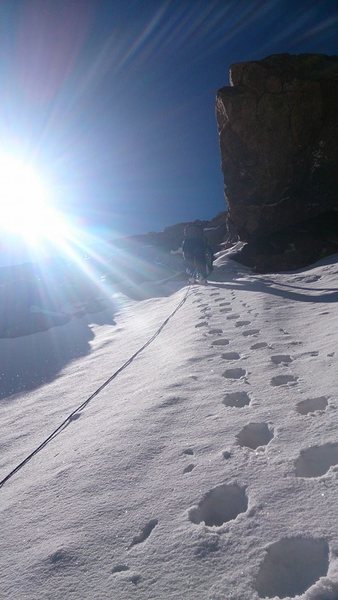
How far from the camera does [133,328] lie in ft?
30.9

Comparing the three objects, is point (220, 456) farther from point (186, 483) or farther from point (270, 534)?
point (270, 534)

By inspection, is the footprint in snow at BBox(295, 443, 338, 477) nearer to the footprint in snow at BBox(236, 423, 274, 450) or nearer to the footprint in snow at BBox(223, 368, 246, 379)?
the footprint in snow at BBox(236, 423, 274, 450)

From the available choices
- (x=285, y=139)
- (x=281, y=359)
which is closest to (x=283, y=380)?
(x=281, y=359)

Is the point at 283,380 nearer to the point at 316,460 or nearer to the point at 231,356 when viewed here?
the point at 231,356

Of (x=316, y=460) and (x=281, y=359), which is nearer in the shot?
(x=316, y=460)

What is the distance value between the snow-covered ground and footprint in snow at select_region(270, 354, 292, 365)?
0.01 meters

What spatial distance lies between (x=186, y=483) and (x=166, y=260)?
24415 mm

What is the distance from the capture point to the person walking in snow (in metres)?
15.2

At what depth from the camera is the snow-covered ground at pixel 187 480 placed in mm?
1770

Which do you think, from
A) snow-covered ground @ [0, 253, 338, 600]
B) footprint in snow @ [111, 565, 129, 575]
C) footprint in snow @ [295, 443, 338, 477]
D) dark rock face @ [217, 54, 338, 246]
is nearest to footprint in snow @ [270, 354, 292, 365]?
snow-covered ground @ [0, 253, 338, 600]

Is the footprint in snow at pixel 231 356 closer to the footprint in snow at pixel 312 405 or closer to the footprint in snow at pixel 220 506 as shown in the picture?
the footprint in snow at pixel 312 405

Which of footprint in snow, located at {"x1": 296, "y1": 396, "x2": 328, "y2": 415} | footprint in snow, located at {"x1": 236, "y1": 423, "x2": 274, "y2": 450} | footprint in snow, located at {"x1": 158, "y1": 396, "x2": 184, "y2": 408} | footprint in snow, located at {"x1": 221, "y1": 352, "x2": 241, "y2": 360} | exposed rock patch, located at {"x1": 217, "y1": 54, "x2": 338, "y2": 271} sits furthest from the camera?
exposed rock patch, located at {"x1": 217, "y1": 54, "x2": 338, "y2": 271}

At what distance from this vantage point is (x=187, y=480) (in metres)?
2.45

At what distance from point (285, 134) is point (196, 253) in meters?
7.17
